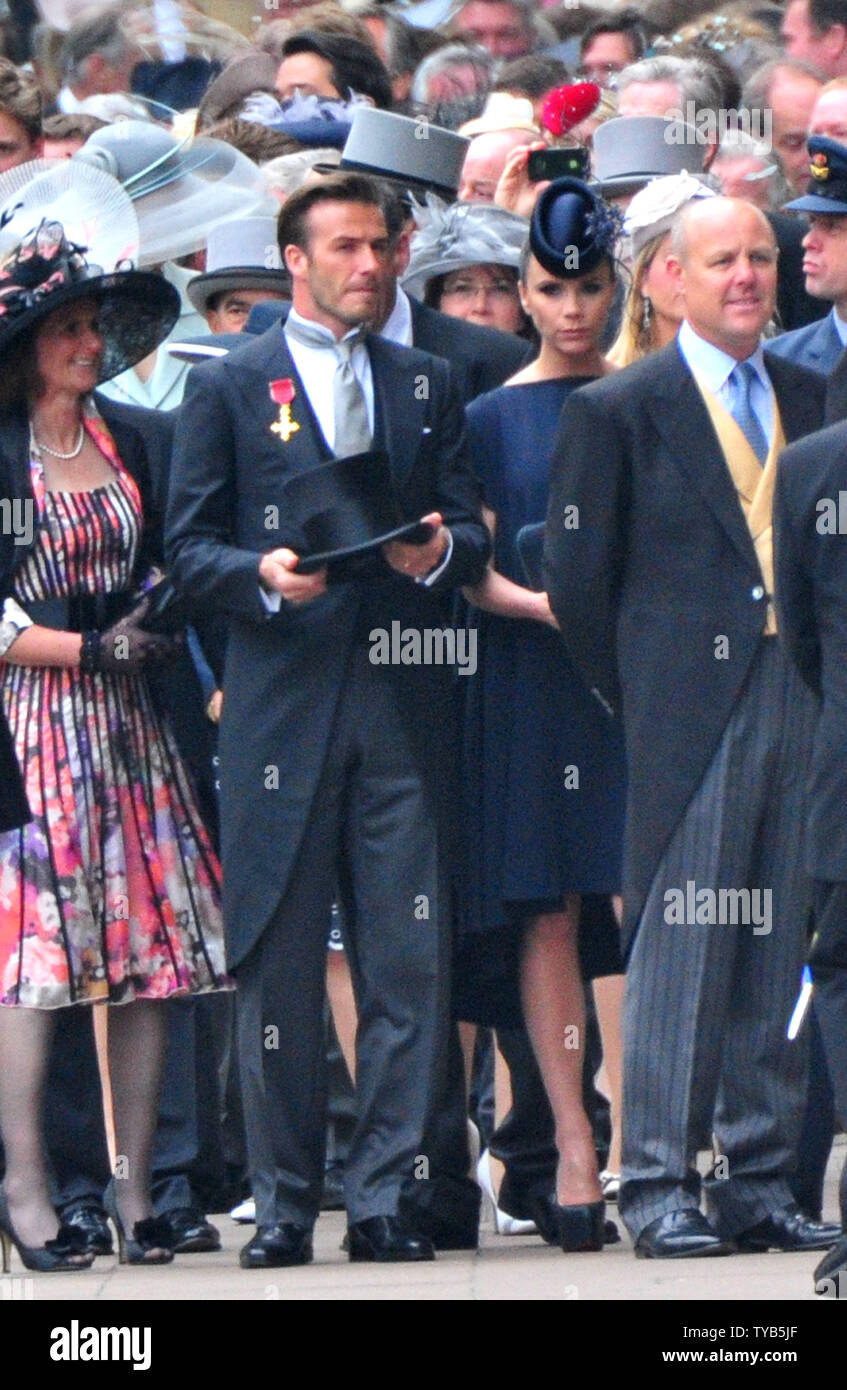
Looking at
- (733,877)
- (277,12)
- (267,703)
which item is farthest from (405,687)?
(277,12)

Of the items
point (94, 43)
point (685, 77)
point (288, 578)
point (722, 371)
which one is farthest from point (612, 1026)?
point (94, 43)

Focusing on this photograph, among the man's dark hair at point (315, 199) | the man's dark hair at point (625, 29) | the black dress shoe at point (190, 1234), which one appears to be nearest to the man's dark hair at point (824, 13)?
the man's dark hair at point (625, 29)

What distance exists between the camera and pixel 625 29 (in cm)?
1145

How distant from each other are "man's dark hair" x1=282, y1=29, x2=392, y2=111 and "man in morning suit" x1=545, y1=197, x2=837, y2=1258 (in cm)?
359

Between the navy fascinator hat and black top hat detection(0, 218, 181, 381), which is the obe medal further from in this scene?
the navy fascinator hat

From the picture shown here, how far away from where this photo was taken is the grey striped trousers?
6805 millimetres

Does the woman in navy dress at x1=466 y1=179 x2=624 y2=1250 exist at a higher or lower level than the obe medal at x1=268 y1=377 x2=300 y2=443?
lower

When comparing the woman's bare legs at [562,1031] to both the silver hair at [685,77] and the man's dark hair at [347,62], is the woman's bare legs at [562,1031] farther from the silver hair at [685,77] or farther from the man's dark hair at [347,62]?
the man's dark hair at [347,62]

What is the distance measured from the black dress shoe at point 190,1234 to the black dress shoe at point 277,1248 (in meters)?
0.46

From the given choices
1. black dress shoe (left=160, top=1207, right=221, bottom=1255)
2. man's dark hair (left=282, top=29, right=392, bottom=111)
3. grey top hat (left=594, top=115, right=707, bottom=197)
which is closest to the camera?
black dress shoe (left=160, top=1207, right=221, bottom=1255)

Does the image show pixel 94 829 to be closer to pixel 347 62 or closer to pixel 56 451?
pixel 56 451

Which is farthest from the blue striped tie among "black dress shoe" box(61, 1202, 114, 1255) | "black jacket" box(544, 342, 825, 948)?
"black dress shoe" box(61, 1202, 114, 1255)

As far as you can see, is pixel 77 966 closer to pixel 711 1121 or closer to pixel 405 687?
pixel 405 687
